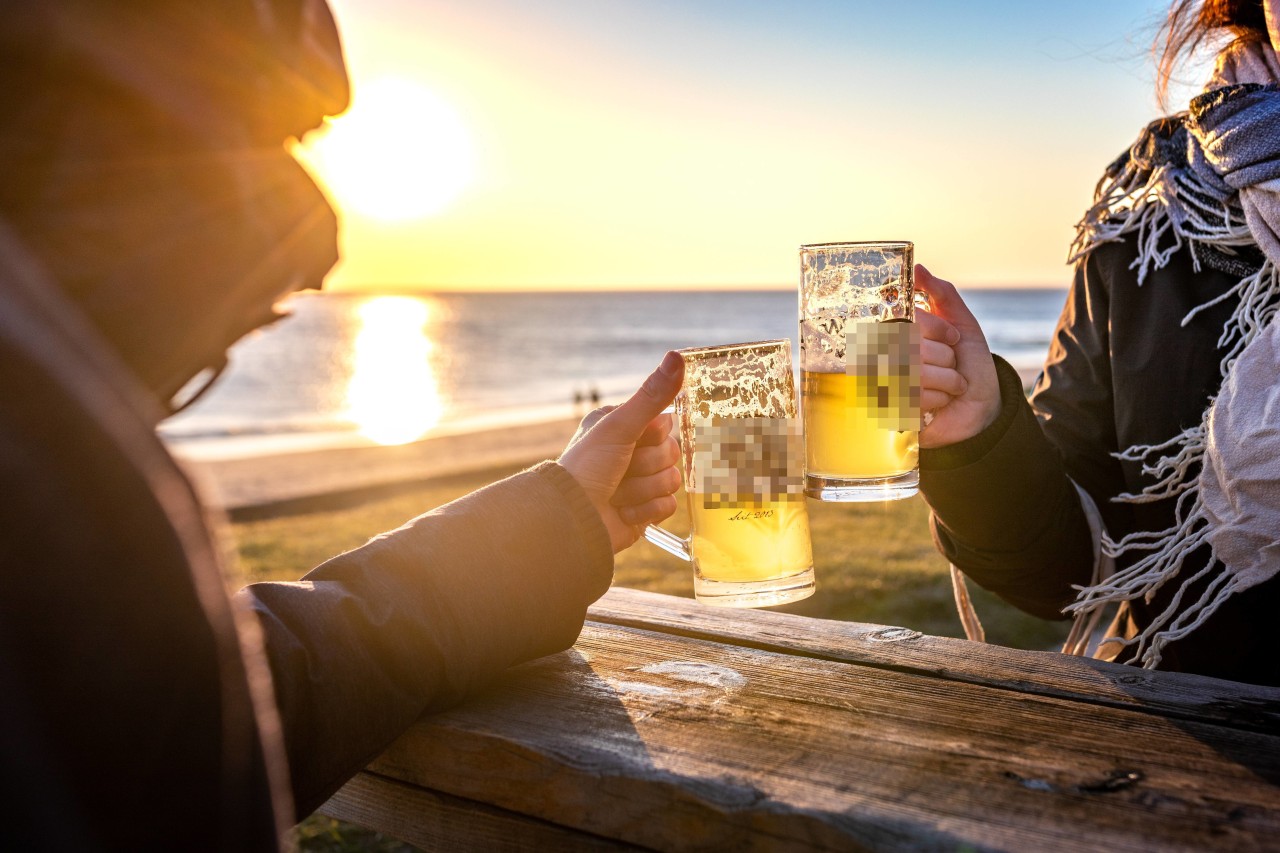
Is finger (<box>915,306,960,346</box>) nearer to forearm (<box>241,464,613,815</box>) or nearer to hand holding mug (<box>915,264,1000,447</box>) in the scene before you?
hand holding mug (<box>915,264,1000,447</box>)

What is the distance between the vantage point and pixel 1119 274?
81.4 inches

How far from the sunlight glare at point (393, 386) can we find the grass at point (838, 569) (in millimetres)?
Result: 9179

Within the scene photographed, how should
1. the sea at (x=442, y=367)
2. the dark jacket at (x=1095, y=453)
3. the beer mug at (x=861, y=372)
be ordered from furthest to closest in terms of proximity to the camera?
the sea at (x=442, y=367) → the dark jacket at (x=1095, y=453) → the beer mug at (x=861, y=372)

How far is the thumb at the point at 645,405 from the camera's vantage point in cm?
149

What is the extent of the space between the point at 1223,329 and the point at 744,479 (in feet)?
3.65

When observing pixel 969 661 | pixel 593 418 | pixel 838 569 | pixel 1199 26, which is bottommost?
pixel 838 569

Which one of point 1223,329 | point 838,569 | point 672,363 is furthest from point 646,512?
point 838,569

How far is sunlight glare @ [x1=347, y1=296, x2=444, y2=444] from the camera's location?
72.1 feet

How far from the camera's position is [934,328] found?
1603 millimetres

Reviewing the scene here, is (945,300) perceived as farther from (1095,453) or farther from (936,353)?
(1095,453)

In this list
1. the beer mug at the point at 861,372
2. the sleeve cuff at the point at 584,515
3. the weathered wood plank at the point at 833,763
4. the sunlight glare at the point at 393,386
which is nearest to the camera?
the weathered wood plank at the point at 833,763

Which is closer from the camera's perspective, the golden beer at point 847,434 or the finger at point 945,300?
the golden beer at point 847,434

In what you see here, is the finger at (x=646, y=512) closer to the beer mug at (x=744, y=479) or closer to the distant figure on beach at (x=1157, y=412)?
the beer mug at (x=744, y=479)

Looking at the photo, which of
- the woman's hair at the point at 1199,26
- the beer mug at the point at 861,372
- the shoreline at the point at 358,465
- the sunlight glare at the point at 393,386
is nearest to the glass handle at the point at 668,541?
the beer mug at the point at 861,372
